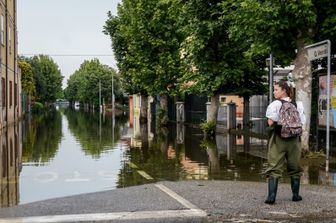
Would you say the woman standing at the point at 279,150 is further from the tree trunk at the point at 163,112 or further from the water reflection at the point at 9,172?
the tree trunk at the point at 163,112

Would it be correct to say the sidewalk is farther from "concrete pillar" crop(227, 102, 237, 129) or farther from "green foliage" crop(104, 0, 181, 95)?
"green foliage" crop(104, 0, 181, 95)

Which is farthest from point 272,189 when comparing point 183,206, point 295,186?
point 183,206

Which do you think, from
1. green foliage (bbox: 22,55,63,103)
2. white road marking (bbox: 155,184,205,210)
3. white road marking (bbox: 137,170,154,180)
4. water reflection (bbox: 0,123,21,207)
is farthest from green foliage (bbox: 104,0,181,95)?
green foliage (bbox: 22,55,63,103)

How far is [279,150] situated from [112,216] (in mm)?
2546

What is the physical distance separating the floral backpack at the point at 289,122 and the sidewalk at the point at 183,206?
1016 mm

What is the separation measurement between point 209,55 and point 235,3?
898 centimetres

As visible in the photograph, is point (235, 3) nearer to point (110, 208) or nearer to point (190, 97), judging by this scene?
point (110, 208)

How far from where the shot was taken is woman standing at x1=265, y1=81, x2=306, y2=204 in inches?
298

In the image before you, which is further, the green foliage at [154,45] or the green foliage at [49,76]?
the green foliage at [49,76]

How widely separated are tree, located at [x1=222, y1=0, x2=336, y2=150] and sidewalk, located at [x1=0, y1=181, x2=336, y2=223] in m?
4.84

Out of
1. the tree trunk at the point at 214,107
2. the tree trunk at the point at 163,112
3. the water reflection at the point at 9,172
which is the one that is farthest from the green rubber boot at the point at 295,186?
the tree trunk at the point at 163,112

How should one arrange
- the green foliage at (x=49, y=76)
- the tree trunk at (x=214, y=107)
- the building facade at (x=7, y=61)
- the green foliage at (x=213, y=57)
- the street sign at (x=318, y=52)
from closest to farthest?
1. the street sign at (x=318, y=52)
2. the green foliage at (x=213, y=57)
3. the tree trunk at (x=214, y=107)
4. the building facade at (x=7, y=61)
5. the green foliage at (x=49, y=76)

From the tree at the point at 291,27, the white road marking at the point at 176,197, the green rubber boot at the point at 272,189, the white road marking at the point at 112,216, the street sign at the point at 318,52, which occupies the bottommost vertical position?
the white road marking at the point at 112,216

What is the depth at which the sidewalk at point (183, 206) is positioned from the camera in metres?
6.83
